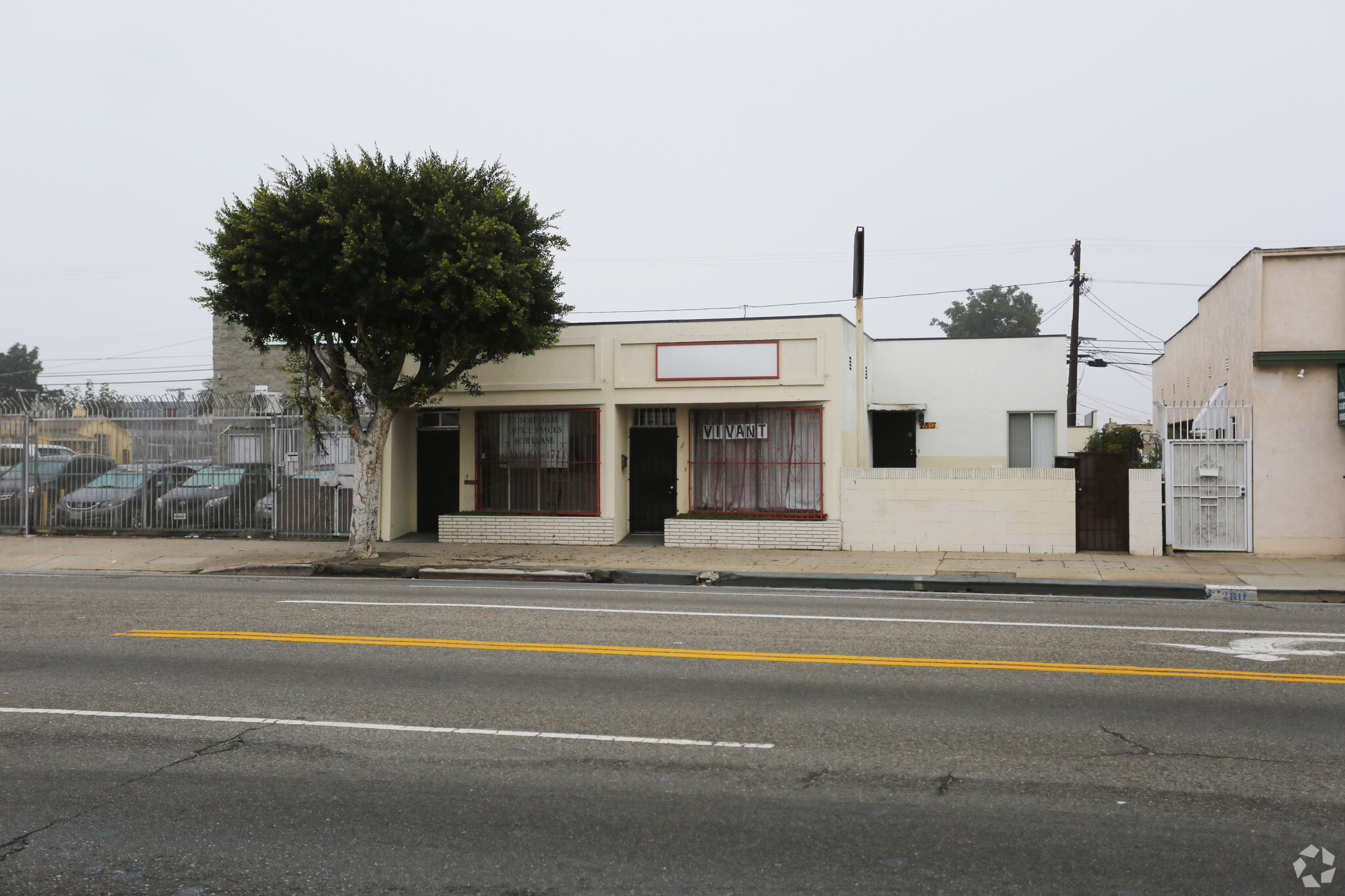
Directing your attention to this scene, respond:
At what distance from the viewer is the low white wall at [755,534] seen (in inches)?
709

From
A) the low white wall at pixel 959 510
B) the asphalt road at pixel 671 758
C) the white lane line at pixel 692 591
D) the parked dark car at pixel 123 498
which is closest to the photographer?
the asphalt road at pixel 671 758

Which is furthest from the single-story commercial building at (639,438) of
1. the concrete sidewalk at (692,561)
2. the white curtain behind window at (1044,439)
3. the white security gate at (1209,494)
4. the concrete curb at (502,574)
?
the white security gate at (1209,494)

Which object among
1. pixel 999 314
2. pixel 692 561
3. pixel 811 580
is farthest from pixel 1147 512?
pixel 999 314

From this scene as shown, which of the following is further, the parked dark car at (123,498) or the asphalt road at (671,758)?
the parked dark car at (123,498)

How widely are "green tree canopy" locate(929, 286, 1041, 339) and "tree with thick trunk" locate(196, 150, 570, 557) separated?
5674cm

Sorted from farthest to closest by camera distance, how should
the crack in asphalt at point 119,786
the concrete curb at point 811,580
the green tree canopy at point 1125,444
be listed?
the green tree canopy at point 1125,444 < the concrete curb at point 811,580 < the crack in asphalt at point 119,786

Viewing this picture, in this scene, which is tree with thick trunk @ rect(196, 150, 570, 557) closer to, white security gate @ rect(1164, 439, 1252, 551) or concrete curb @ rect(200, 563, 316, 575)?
concrete curb @ rect(200, 563, 316, 575)

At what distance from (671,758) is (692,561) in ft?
35.1

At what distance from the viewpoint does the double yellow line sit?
7.87 meters

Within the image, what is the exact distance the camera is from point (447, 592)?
13.1 metres

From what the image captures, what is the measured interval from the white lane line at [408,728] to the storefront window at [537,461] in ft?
41.3

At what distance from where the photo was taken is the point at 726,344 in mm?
18500

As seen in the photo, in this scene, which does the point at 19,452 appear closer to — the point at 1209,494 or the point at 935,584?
the point at 935,584

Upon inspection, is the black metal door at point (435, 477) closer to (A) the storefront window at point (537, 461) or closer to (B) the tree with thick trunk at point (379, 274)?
(A) the storefront window at point (537, 461)
